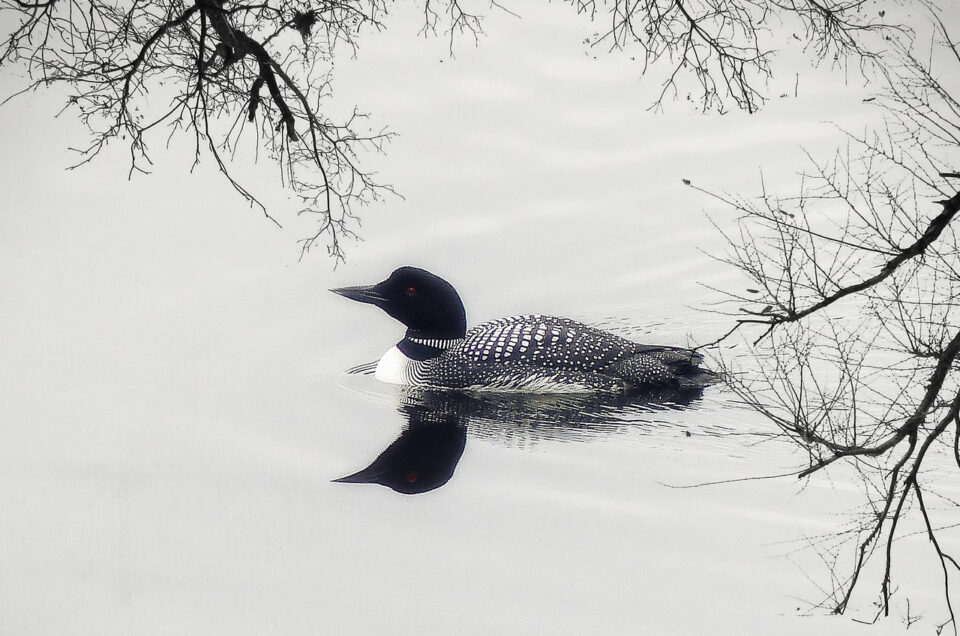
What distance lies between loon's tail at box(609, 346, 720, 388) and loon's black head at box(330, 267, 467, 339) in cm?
84

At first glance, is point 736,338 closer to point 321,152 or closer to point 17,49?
point 321,152

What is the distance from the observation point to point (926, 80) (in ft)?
13.1

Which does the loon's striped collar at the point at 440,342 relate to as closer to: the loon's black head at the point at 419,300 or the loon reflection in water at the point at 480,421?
the loon's black head at the point at 419,300

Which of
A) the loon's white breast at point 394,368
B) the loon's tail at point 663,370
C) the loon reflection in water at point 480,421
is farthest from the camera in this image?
the loon's white breast at point 394,368

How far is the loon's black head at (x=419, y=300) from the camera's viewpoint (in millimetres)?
6555

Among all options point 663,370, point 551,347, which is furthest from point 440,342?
point 663,370

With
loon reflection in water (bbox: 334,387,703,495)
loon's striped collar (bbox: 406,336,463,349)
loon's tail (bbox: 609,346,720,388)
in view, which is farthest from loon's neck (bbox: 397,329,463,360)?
loon's tail (bbox: 609,346,720,388)

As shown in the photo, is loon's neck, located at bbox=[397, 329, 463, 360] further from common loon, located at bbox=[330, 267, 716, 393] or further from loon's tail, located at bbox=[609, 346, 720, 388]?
loon's tail, located at bbox=[609, 346, 720, 388]

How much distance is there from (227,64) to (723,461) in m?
2.72

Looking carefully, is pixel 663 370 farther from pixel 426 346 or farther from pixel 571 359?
pixel 426 346

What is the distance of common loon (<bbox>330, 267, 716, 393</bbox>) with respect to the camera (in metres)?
6.45

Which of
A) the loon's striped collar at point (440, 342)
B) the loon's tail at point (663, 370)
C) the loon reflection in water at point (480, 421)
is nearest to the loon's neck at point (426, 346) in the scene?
the loon's striped collar at point (440, 342)

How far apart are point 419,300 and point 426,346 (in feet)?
0.78

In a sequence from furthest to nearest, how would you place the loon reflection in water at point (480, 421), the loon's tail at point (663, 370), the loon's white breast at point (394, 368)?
the loon's white breast at point (394, 368) < the loon's tail at point (663, 370) < the loon reflection in water at point (480, 421)
